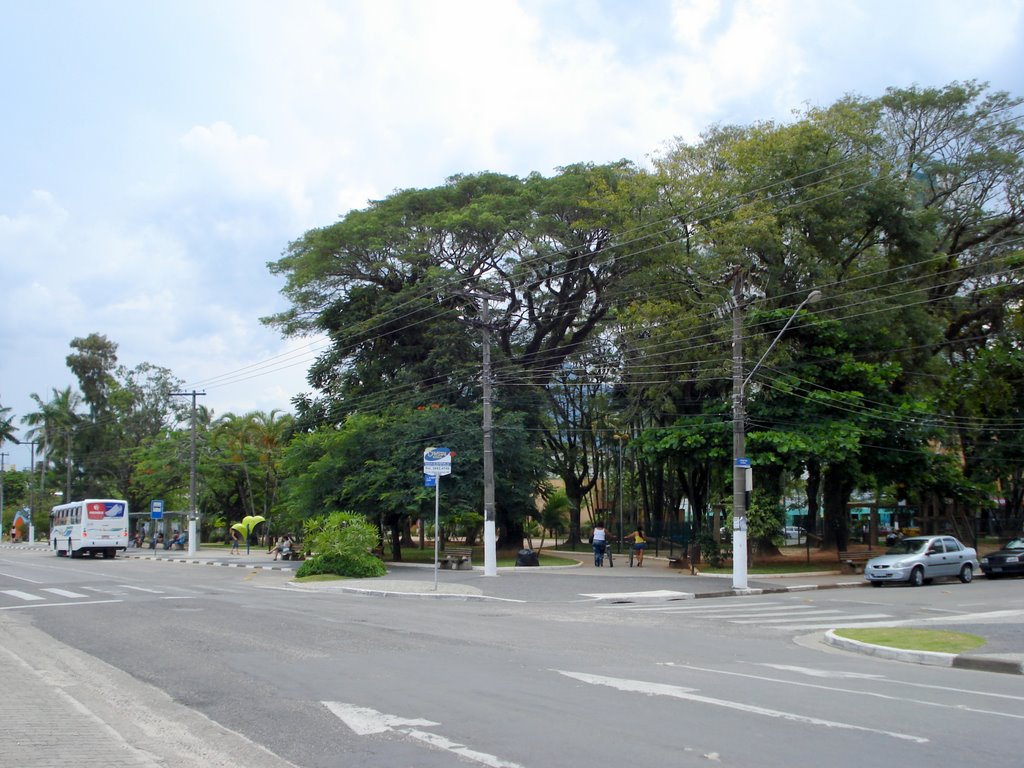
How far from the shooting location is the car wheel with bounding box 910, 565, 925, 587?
92.6 ft

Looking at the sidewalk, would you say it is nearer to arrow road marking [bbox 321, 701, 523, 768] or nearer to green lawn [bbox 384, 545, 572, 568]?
green lawn [bbox 384, 545, 572, 568]

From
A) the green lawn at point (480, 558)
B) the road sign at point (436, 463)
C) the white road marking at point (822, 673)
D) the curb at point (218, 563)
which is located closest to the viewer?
the white road marking at point (822, 673)

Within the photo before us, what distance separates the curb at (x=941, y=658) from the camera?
12023 millimetres

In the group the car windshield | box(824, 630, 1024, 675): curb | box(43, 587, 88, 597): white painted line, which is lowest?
box(43, 587, 88, 597): white painted line

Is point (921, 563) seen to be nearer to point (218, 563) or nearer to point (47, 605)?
point (47, 605)

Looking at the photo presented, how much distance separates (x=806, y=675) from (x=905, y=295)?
89.0 feet

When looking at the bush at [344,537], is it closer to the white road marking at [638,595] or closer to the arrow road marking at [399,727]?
the white road marking at [638,595]

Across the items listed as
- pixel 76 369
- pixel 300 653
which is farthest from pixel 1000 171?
pixel 76 369

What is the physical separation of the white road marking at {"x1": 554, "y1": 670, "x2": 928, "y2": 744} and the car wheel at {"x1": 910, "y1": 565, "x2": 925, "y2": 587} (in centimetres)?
2121

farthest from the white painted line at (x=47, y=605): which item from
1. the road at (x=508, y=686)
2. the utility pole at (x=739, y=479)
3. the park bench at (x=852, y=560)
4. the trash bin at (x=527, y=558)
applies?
the park bench at (x=852, y=560)

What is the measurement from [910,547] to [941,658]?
59.0ft

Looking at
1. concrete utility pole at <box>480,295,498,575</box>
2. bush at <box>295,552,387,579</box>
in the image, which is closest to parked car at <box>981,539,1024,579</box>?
→ concrete utility pole at <box>480,295,498,575</box>

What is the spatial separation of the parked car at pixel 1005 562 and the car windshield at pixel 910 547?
4408 millimetres

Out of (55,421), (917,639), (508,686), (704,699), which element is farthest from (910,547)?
(55,421)
